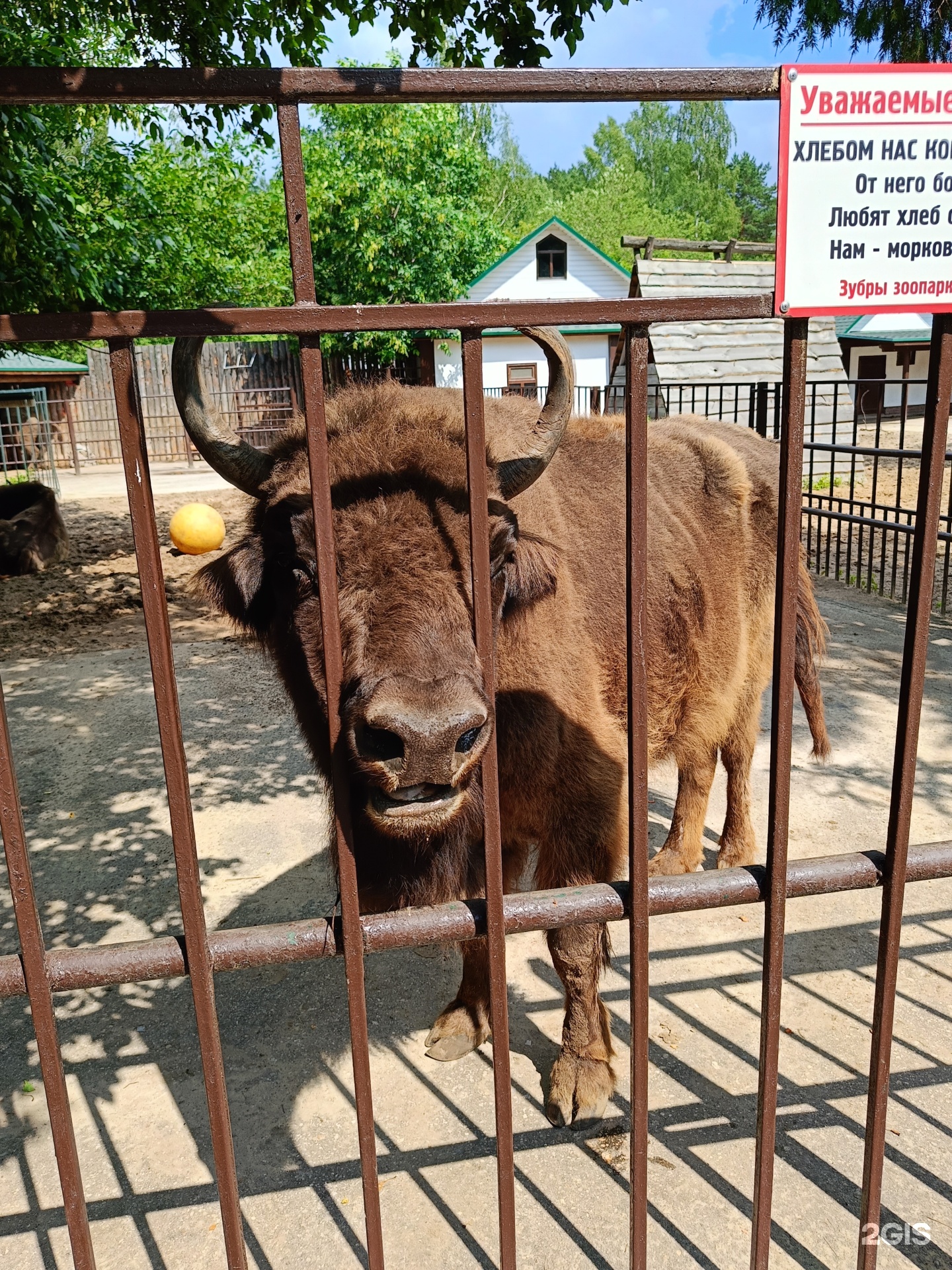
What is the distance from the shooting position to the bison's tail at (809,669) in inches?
189

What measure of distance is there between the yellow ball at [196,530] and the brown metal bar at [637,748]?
38.0 ft

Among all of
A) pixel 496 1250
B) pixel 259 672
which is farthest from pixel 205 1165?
pixel 259 672

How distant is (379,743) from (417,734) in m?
0.10

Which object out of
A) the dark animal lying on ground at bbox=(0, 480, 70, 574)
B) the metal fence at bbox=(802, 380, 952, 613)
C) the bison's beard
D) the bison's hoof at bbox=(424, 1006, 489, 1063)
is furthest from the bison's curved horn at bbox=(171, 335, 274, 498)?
the dark animal lying on ground at bbox=(0, 480, 70, 574)

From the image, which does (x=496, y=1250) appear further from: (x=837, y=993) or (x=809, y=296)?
(x=809, y=296)

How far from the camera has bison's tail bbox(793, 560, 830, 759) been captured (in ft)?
15.7

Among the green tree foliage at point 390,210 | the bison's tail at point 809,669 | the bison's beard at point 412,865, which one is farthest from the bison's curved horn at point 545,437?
the green tree foliage at point 390,210

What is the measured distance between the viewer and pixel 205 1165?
286cm

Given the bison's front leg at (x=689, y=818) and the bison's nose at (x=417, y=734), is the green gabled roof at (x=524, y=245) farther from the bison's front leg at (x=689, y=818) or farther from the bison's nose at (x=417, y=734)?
the bison's nose at (x=417, y=734)

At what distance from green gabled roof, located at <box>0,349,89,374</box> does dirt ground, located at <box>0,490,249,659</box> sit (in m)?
9.14

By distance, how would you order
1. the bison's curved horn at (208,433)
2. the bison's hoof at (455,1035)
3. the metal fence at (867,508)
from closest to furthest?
the bison's curved horn at (208,433) → the bison's hoof at (455,1035) → the metal fence at (867,508)

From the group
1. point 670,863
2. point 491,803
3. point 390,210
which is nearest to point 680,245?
point 670,863

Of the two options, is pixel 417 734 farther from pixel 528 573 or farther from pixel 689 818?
pixel 689 818

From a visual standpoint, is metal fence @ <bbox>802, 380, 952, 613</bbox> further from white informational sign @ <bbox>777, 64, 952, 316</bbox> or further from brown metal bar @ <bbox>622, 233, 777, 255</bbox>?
brown metal bar @ <bbox>622, 233, 777, 255</bbox>
